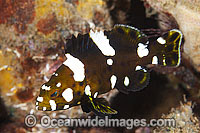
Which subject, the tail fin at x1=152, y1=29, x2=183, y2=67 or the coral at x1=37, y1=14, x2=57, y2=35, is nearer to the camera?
the tail fin at x1=152, y1=29, x2=183, y2=67

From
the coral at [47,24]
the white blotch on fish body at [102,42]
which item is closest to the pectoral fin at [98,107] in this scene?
the white blotch on fish body at [102,42]

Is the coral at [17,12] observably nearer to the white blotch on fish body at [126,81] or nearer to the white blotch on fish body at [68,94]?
the white blotch on fish body at [68,94]

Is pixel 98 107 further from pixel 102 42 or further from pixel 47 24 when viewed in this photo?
pixel 47 24

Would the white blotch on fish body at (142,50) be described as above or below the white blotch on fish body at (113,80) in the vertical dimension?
above

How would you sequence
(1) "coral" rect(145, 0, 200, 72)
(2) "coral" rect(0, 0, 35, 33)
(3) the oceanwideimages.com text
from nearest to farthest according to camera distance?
1. (1) "coral" rect(145, 0, 200, 72)
2. (2) "coral" rect(0, 0, 35, 33)
3. (3) the oceanwideimages.com text

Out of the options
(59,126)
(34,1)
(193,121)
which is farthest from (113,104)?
(34,1)

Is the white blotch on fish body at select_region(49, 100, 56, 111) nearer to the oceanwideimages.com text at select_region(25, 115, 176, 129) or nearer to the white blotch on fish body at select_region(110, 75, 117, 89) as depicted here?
the white blotch on fish body at select_region(110, 75, 117, 89)

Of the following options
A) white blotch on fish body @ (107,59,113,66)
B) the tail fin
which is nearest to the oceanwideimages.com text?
the tail fin

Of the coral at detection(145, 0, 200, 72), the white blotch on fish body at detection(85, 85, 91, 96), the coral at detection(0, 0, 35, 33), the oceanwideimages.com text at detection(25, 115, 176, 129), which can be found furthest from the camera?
the oceanwideimages.com text at detection(25, 115, 176, 129)
